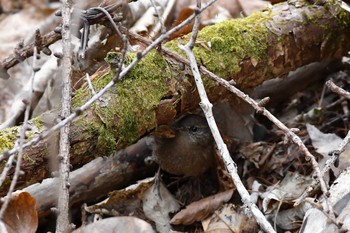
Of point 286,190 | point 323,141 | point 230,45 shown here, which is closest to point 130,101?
point 230,45

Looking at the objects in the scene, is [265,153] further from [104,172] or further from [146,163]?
[104,172]

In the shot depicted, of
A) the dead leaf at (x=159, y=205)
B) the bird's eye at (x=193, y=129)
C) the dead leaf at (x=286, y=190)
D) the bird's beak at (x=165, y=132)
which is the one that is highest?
the bird's beak at (x=165, y=132)

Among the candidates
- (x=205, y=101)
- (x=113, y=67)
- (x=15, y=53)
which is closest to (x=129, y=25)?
(x=15, y=53)

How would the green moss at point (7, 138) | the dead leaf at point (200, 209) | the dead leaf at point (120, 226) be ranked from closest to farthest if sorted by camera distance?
the dead leaf at point (120, 226) → the green moss at point (7, 138) → the dead leaf at point (200, 209)

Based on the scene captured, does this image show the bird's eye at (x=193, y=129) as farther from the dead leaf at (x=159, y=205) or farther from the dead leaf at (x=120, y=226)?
the dead leaf at (x=120, y=226)

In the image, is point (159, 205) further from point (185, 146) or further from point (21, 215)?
point (21, 215)

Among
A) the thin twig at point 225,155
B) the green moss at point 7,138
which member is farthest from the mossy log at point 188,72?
the thin twig at point 225,155

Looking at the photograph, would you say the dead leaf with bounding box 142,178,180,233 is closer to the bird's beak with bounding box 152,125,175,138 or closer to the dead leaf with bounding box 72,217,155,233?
the bird's beak with bounding box 152,125,175,138

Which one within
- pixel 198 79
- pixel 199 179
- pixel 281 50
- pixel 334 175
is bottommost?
pixel 199 179
